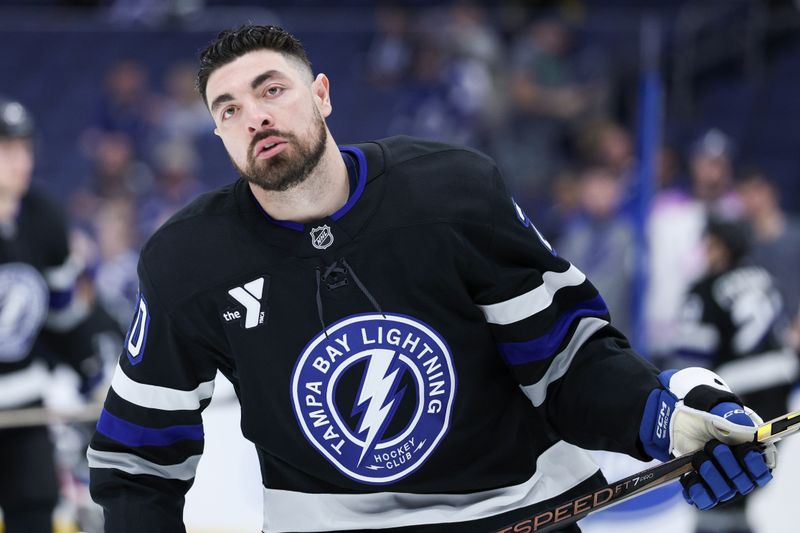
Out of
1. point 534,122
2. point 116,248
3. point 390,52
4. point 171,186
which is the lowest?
point 534,122

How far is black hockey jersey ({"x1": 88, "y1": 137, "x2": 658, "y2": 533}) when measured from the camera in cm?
185

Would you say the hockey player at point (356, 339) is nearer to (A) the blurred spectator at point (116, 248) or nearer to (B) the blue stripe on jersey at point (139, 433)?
(B) the blue stripe on jersey at point (139, 433)

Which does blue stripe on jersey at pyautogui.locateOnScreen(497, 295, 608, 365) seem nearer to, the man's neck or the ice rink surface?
the man's neck

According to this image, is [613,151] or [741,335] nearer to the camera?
[741,335]

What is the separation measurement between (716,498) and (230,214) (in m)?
0.82

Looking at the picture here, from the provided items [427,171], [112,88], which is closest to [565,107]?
[112,88]

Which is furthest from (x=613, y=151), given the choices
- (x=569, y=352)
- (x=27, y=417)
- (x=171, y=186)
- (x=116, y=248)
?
(x=569, y=352)

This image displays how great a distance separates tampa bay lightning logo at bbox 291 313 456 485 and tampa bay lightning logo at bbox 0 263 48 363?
62.4 inches

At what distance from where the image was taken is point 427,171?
1.91 metres

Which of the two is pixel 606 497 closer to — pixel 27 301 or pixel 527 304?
pixel 527 304

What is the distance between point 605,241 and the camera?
454cm

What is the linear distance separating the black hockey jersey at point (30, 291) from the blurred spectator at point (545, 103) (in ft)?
6.34

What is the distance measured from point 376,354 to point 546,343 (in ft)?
0.85

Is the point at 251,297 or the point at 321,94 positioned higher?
the point at 321,94
